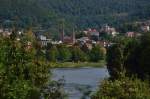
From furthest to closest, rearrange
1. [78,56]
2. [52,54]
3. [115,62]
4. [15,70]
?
[78,56] → [52,54] → [115,62] → [15,70]

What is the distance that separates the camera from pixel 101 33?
156000mm

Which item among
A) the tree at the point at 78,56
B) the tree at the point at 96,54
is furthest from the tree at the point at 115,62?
the tree at the point at 96,54

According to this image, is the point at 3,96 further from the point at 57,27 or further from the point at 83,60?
the point at 57,27

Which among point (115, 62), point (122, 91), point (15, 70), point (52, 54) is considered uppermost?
point (15, 70)

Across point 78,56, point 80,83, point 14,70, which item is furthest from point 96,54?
point 14,70

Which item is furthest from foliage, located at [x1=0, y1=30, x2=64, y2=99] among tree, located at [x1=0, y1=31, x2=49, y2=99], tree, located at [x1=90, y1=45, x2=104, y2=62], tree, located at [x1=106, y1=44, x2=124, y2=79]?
tree, located at [x1=90, y1=45, x2=104, y2=62]

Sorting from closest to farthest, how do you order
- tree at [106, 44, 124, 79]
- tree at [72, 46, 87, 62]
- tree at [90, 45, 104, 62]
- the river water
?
the river water, tree at [106, 44, 124, 79], tree at [72, 46, 87, 62], tree at [90, 45, 104, 62]

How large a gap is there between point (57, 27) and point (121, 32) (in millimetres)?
29827

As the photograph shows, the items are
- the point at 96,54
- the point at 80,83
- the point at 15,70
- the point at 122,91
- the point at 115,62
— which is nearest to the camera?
the point at 15,70

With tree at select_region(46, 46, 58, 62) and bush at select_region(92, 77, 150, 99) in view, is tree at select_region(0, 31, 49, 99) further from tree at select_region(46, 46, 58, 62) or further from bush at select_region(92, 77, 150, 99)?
tree at select_region(46, 46, 58, 62)

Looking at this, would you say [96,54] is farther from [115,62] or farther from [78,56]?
[115,62]

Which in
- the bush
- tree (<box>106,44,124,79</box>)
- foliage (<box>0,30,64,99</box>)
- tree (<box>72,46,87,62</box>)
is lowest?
tree (<box>72,46,87,62</box>)

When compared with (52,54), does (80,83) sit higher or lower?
higher

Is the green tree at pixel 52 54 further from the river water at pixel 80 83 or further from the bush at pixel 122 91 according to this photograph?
the bush at pixel 122 91
